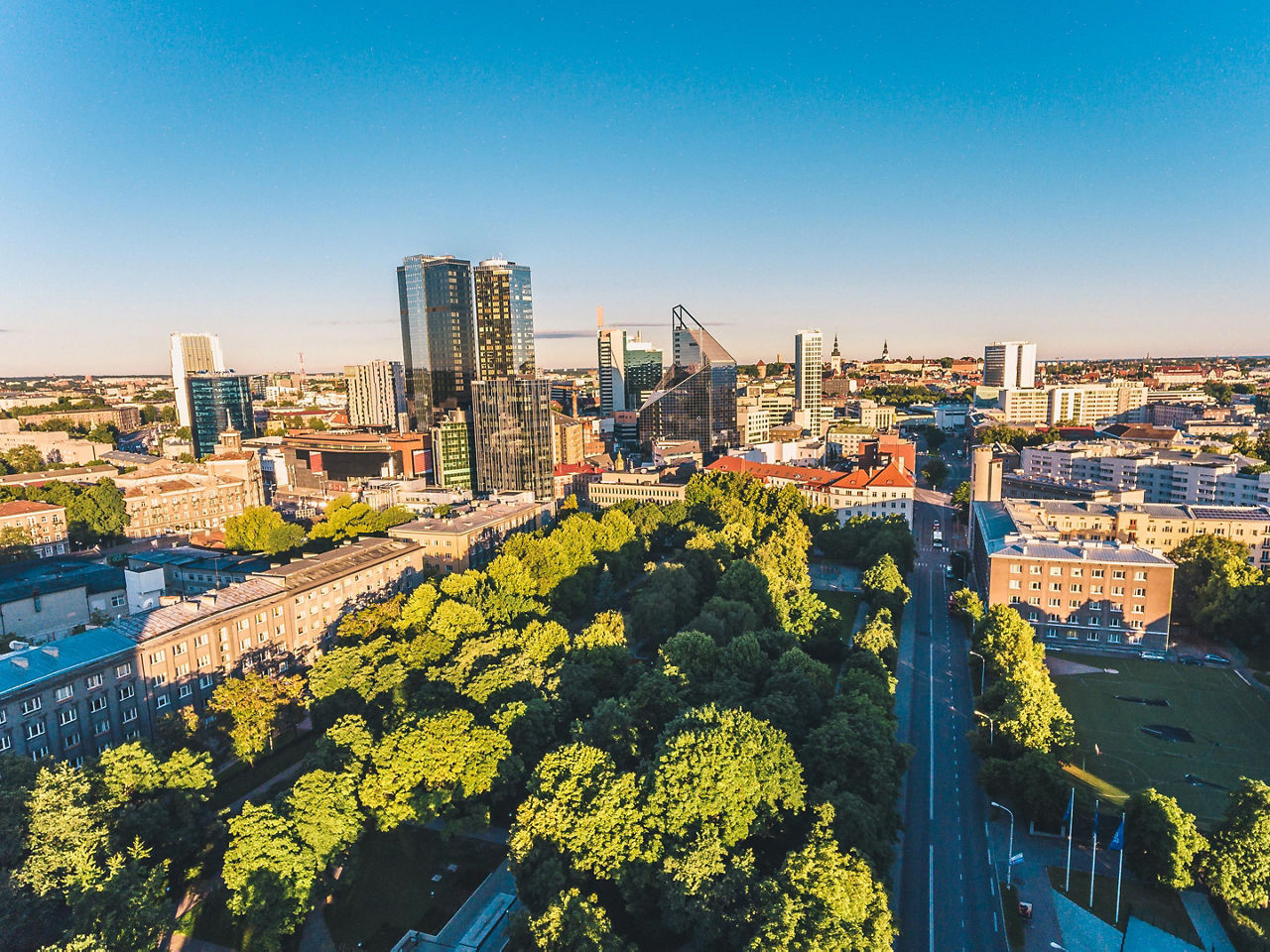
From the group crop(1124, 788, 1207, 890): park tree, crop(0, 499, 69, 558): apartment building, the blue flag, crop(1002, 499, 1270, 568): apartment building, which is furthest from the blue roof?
crop(1002, 499, 1270, 568): apartment building

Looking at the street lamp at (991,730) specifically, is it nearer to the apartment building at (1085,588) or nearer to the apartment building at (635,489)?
the apartment building at (1085,588)

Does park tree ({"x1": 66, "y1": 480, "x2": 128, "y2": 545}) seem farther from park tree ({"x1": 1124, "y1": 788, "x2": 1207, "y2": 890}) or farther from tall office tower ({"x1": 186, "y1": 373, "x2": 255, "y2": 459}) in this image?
park tree ({"x1": 1124, "y1": 788, "x2": 1207, "y2": 890})

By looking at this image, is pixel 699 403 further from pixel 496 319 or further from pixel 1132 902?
pixel 1132 902

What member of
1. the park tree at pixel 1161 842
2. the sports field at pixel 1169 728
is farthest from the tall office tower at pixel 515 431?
the park tree at pixel 1161 842

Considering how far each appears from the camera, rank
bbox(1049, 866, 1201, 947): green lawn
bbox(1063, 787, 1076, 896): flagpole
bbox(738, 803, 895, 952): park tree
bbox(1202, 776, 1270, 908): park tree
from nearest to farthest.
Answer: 1. bbox(738, 803, 895, 952): park tree
2. bbox(1202, 776, 1270, 908): park tree
3. bbox(1049, 866, 1201, 947): green lawn
4. bbox(1063, 787, 1076, 896): flagpole

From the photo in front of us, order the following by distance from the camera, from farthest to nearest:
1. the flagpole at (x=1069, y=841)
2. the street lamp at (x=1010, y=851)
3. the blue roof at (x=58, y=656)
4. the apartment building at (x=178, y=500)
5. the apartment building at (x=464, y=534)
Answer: the apartment building at (x=178, y=500), the apartment building at (x=464, y=534), the blue roof at (x=58, y=656), the street lamp at (x=1010, y=851), the flagpole at (x=1069, y=841)

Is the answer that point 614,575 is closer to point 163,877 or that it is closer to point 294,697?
point 294,697

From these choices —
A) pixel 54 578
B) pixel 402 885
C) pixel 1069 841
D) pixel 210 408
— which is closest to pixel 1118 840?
pixel 1069 841
